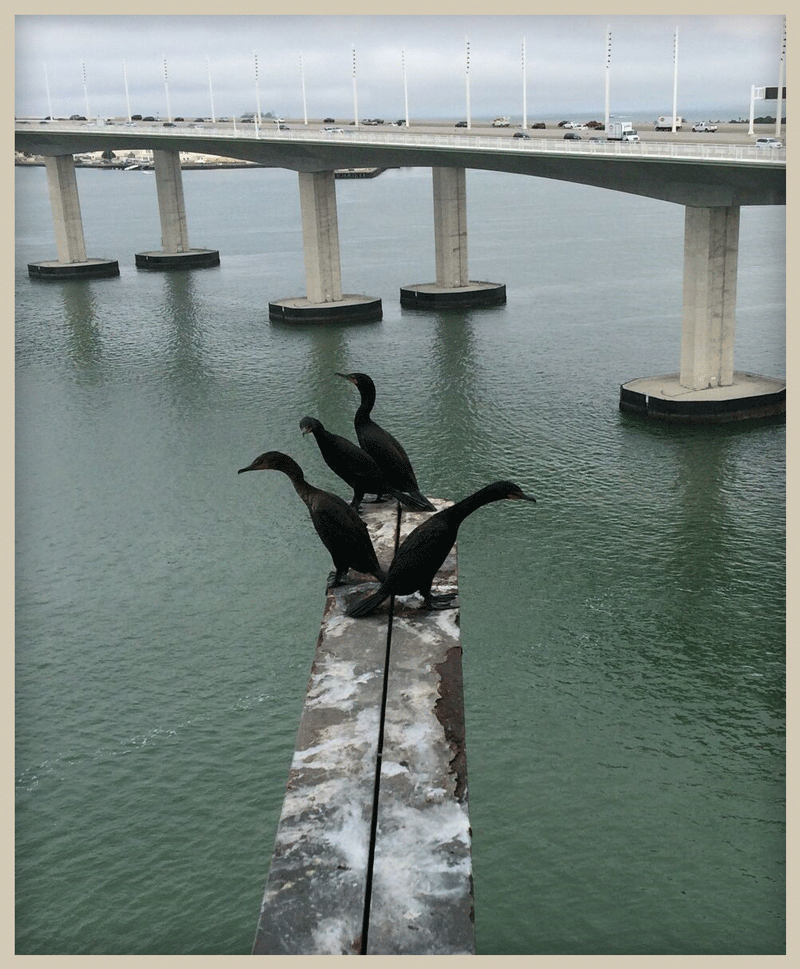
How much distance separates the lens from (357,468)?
1217 centimetres

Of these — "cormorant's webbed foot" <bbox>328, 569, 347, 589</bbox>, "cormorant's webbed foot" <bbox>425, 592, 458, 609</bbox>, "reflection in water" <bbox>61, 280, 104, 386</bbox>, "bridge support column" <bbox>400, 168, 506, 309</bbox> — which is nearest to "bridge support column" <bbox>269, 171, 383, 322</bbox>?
"bridge support column" <bbox>400, 168, 506, 309</bbox>

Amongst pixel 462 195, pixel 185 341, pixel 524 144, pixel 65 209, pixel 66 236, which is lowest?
pixel 185 341

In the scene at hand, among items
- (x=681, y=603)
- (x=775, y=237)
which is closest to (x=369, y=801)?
(x=681, y=603)

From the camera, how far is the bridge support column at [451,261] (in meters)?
61.7

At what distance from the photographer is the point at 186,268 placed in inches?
3401

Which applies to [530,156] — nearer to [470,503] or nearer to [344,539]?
[470,503]

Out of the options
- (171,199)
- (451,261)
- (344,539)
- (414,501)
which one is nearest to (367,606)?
(344,539)

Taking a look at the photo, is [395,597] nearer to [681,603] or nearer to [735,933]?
[735,933]

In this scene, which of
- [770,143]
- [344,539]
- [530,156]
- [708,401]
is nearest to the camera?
[344,539]

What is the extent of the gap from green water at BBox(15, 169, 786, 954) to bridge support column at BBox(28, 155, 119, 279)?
30654 millimetres

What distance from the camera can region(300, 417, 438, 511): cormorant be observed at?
39.4ft

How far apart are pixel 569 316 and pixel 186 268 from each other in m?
37.4

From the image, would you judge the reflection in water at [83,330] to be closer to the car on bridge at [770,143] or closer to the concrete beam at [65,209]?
the concrete beam at [65,209]

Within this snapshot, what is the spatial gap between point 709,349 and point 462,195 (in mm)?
27113
